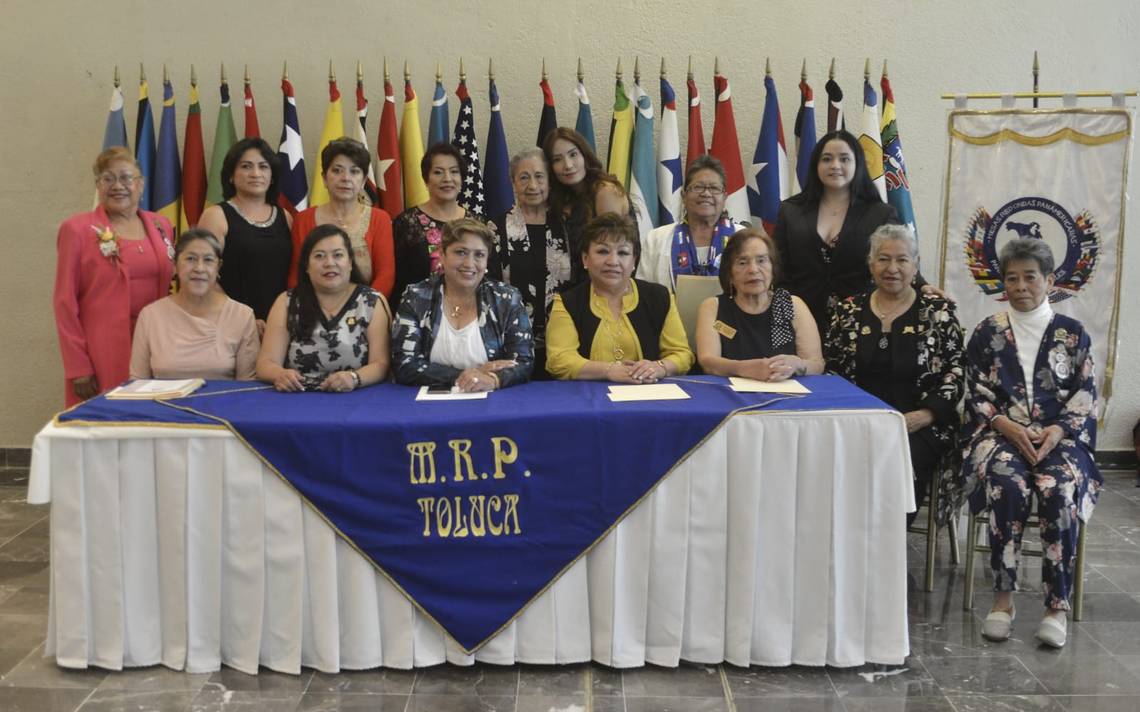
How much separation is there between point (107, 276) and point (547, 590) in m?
2.20

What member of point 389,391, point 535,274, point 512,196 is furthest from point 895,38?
point 389,391

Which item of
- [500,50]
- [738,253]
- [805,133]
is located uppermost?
[500,50]

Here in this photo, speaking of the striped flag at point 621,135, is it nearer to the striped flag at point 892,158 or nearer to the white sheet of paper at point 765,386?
the striped flag at point 892,158

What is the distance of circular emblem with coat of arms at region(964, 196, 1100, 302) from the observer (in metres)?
4.98

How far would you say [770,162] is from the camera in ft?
16.8

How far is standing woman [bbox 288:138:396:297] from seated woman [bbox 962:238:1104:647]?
2226mm

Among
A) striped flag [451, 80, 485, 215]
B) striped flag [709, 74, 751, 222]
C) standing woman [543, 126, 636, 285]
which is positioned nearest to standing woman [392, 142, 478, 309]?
standing woman [543, 126, 636, 285]

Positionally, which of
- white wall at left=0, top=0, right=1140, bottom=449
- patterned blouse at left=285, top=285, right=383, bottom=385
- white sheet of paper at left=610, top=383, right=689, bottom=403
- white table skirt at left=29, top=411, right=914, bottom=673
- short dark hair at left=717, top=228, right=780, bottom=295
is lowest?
white table skirt at left=29, top=411, right=914, bottom=673

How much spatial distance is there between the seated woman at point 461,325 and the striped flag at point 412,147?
1.55m

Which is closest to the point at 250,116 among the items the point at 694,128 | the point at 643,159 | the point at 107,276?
the point at 107,276

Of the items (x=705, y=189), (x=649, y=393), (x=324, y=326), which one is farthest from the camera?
(x=705, y=189)

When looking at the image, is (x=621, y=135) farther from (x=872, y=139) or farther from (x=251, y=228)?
(x=251, y=228)

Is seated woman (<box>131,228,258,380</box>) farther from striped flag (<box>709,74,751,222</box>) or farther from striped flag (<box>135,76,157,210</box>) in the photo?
striped flag (<box>709,74,751,222</box>)

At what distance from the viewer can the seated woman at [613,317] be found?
3.68 meters
